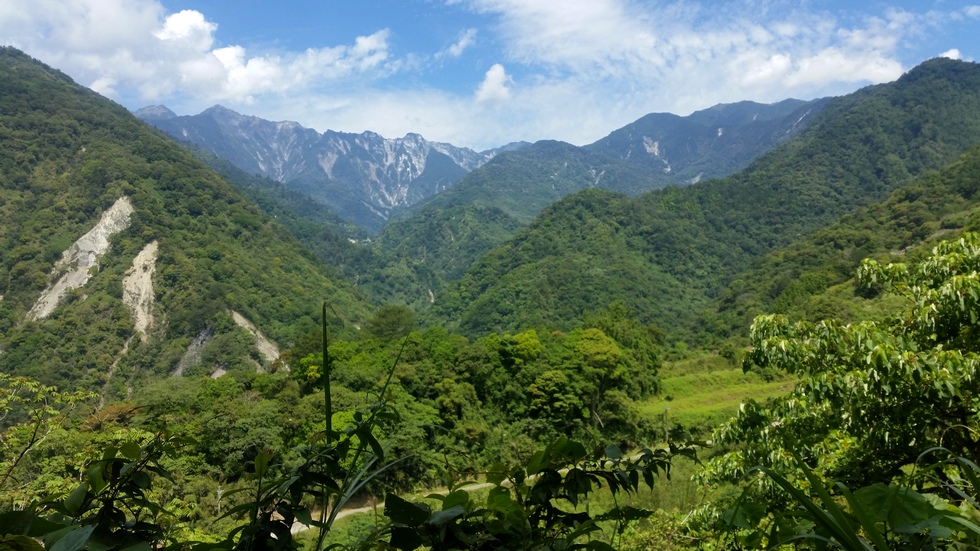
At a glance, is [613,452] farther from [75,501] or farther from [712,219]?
[712,219]

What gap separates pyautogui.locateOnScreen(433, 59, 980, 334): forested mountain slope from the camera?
63953 millimetres

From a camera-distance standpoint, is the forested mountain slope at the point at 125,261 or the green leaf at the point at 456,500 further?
the forested mountain slope at the point at 125,261

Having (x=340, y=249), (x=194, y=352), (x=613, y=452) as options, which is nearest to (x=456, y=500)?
(x=613, y=452)

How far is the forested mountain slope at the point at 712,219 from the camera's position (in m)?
64.0

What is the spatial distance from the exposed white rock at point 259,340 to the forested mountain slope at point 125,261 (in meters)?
0.22

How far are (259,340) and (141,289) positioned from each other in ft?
45.0

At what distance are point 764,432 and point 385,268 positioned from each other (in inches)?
4274

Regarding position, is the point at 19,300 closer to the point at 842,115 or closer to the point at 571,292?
the point at 571,292

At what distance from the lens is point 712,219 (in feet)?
280

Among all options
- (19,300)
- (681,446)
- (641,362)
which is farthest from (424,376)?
(19,300)

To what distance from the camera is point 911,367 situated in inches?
114

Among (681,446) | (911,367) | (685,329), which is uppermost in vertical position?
(681,446)

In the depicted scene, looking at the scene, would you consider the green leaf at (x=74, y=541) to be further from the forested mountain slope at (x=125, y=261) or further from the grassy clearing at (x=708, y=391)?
the forested mountain slope at (x=125, y=261)

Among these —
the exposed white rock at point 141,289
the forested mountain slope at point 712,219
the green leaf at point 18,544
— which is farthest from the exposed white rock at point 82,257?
the green leaf at point 18,544
